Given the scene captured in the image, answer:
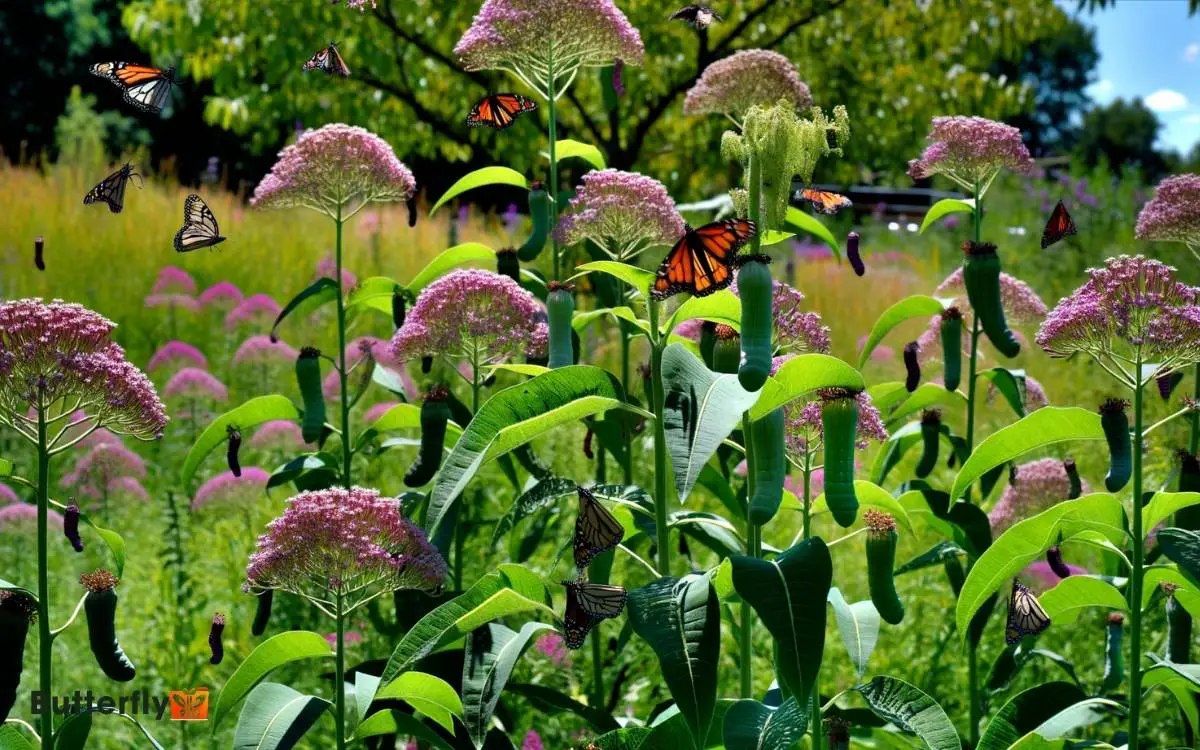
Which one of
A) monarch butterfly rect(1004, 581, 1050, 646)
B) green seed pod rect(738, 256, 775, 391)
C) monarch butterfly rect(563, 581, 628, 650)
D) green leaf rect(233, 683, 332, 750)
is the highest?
green seed pod rect(738, 256, 775, 391)

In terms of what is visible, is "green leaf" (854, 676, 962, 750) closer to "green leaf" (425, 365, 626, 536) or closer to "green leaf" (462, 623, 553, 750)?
"green leaf" (462, 623, 553, 750)

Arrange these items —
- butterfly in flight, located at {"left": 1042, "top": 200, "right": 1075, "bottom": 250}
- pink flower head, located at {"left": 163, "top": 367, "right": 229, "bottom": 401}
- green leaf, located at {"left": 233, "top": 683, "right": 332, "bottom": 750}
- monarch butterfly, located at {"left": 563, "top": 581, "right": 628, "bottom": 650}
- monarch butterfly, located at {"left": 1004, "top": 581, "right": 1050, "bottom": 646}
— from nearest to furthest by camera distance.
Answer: monarch butterfly, located at {"left": 563, "top": 581, "right": 628, "bottom": 650} < green leaf, located at {"left": 233, "top": 683, "right": 332, "bottom": 750} < monarch butterfly, located at {"left": 1004, "top": 581, "right": 1050, "bottom": 646} < butterfly in flight, located at {"left": 1042, "top": 200, "right": 1075, "bottom": 250} < pink flower head, located at {"left": 163, "top": 367, "right": 229, "bottom": 401}

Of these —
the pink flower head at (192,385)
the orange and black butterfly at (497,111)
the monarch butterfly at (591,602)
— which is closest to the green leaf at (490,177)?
the orange and black butterfly at (497,111)

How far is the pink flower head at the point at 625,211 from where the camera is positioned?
8.73 feet

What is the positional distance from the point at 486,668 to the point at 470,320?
85 centimetres

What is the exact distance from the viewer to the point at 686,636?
172cm

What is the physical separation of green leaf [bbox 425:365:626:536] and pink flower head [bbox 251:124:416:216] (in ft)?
3.95

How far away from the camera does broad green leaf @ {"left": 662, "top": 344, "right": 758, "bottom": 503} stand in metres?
1.59

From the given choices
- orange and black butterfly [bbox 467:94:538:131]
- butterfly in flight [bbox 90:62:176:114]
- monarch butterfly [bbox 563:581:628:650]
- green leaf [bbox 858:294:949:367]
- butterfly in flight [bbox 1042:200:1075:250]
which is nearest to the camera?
monarch butterfly [bbox 563:581:628:650]

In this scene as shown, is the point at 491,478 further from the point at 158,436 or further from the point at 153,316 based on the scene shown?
the point at 153,316

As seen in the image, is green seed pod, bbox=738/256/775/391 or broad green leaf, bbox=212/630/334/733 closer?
green seed pod, bbox=738/256/775/391

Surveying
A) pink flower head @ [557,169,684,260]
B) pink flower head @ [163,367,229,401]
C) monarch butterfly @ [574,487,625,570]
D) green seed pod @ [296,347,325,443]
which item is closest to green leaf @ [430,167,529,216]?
pink flower head @ [557,169,684,260]

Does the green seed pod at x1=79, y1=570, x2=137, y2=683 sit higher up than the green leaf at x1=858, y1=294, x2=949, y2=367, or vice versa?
the green leaf at x1=858, y1=294, x2=949, y2=367

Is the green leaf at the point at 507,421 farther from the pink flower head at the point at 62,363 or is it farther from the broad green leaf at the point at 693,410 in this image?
the pink flower head at the point at 62,363
